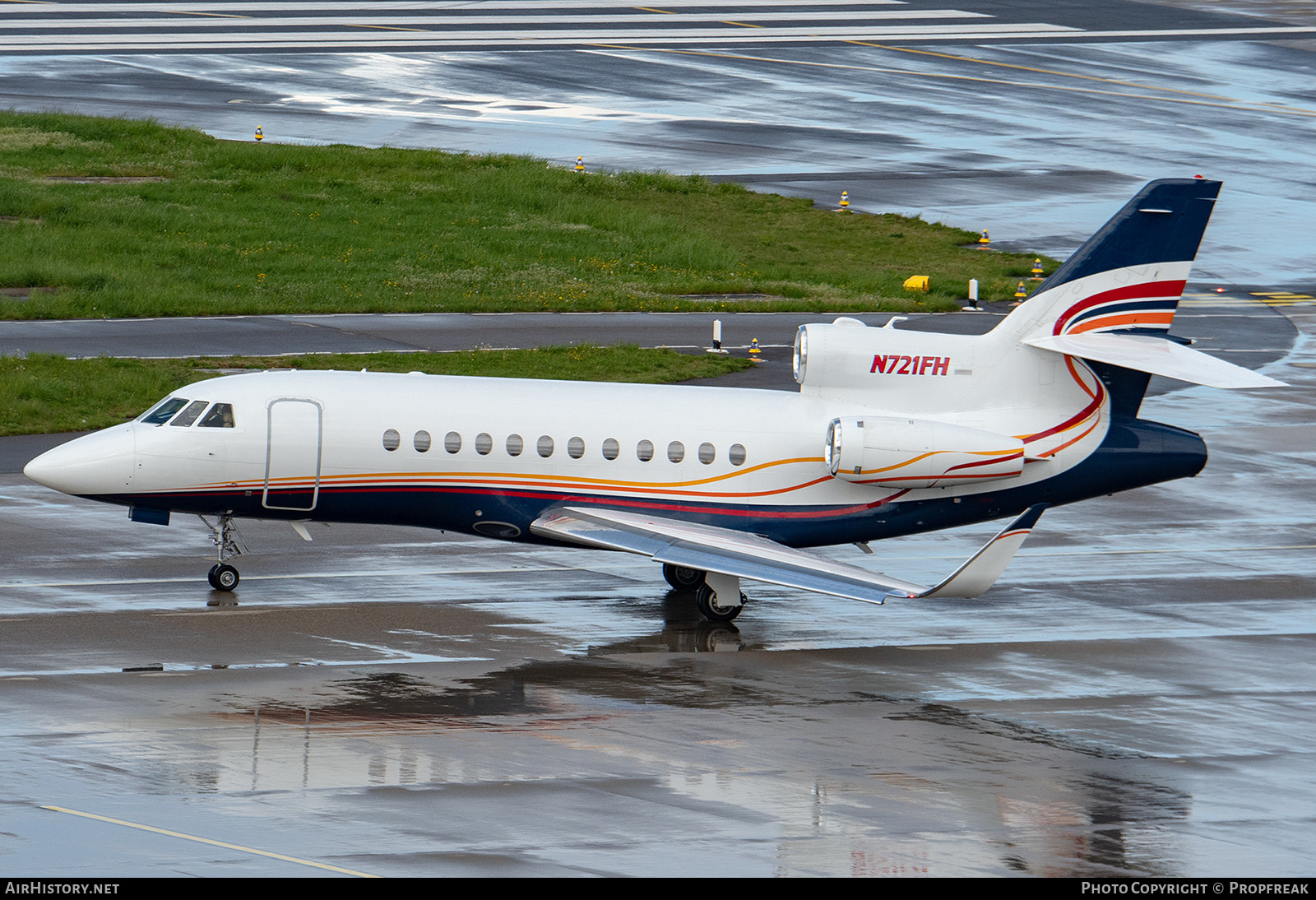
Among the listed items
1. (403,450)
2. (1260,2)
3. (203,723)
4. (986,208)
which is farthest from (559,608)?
(1260,2)

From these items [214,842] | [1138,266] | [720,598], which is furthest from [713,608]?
[214,842]

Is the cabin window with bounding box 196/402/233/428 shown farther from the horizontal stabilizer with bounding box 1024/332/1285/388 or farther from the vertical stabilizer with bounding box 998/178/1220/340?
the vertical stabilizer with bounding box 998/178/1220/340

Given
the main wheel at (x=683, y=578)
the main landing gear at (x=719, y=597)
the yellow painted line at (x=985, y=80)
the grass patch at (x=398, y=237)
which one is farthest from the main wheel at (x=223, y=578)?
the yellow painted line at (x=985, y=80)

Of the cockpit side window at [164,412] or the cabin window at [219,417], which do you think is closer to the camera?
the cabin window at [219,417]

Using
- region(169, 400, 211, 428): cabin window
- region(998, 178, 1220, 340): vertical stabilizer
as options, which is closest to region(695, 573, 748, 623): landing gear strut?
region(998, 178, 1220, 340): vertical stabilizer

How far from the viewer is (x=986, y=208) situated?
6319cm

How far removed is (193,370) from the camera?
4053cm

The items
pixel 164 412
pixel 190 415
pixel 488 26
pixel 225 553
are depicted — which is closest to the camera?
pixel 190 415

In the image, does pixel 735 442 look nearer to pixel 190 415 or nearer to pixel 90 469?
pixel 190 415

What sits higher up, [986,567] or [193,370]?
[986,567]

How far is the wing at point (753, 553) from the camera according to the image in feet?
76.2

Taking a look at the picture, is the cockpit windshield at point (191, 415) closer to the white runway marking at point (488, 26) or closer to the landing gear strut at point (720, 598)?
the landing gear strut at point (720, 598)

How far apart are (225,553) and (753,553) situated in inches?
331

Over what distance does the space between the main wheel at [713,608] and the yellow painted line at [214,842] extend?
10.6 metres
